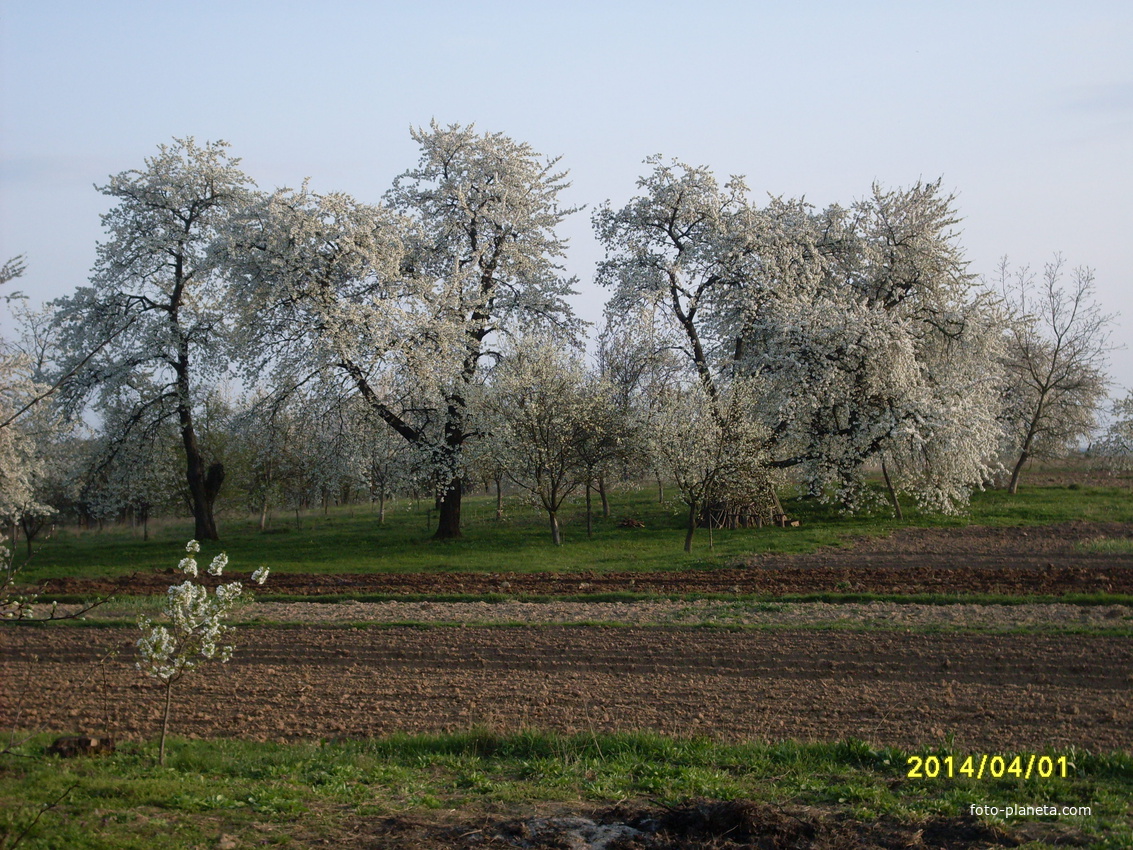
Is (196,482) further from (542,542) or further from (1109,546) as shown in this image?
(1109,546)

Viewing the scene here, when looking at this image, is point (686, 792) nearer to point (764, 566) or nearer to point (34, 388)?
point (764, 566)

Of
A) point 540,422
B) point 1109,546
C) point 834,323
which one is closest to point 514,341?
point 540,422

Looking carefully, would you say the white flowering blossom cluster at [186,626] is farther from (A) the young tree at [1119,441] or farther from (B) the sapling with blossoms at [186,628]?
(A) the young tree at [1119,441]

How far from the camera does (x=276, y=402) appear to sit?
28.3 metres

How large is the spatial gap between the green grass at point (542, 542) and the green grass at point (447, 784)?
14.7m

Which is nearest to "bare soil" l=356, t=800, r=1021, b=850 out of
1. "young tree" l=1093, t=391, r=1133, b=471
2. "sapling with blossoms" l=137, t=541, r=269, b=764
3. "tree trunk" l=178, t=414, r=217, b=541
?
"sapling with blossoms" l=137, t=541, r=269, b=764

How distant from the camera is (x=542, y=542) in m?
28.7

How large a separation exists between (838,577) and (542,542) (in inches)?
447

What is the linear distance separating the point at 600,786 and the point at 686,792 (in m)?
0.74

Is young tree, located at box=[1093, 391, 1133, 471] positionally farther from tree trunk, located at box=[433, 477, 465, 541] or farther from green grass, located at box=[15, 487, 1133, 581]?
tree trunk, located at box=[433, 477, 465, 541]

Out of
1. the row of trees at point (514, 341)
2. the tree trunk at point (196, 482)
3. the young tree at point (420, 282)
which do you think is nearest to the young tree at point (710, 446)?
the row of trees at point (514, 341)

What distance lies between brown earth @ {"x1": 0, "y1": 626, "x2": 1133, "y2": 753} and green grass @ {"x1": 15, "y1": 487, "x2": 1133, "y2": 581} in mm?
9504

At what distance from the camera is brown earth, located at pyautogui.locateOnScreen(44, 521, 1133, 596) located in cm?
1830

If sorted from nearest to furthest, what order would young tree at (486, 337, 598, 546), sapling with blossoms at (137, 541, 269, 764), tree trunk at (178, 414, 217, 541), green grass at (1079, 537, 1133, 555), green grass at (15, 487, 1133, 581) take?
sapling with blossoms at (137, 541, 269, 764)
green grass at (1079, 537, 1133, 555)
green grass at (15, 487, 1133, 581)
young tree at (486, 337, 598, 546)
tree trunk at (178, 414, 217, 541)
